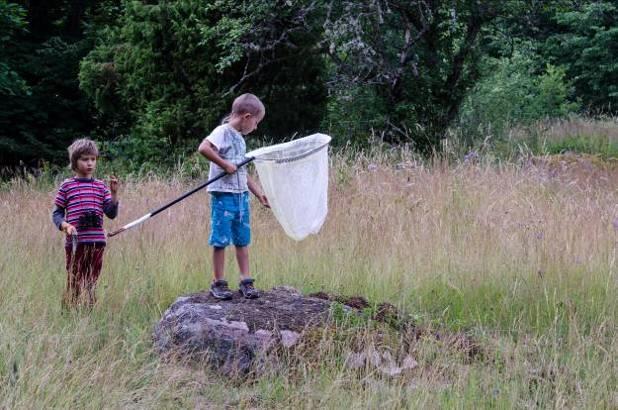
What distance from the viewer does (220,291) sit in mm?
5176

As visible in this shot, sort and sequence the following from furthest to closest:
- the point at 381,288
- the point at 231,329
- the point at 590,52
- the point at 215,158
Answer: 1. the point at 590,52
2. the point at 381,288
3. the point at 215,158
4. the point at 231,329

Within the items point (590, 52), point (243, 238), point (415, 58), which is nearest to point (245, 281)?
point (243, 238)

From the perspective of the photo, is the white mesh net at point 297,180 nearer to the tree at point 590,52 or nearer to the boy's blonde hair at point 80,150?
the boy's blonde hair at point 80,150

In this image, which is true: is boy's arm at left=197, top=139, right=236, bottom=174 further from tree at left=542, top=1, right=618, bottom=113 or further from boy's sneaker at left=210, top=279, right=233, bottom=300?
tree at left=542, top=1, right=618, bottom=113

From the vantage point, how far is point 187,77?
14500mm

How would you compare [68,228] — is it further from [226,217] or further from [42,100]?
[42,100]

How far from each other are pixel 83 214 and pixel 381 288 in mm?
2283

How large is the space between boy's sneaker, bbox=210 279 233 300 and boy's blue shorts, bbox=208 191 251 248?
9.5 inches

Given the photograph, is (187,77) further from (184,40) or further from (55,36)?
(55,36)

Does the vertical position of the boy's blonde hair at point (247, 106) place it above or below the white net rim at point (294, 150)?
above

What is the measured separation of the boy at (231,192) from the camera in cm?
518

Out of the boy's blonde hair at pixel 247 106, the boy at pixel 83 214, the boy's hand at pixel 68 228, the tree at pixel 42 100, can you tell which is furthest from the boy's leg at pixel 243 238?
the tree at pixel 42 100

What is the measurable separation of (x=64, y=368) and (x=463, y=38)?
1167cm

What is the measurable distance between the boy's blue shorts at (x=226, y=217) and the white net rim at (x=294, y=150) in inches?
11.7
